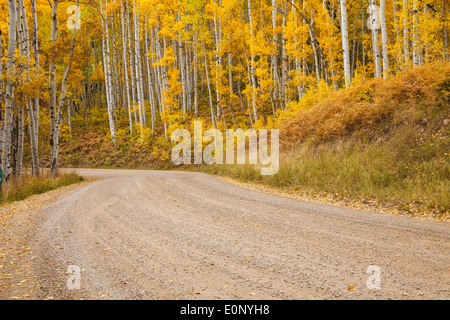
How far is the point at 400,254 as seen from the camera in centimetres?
461

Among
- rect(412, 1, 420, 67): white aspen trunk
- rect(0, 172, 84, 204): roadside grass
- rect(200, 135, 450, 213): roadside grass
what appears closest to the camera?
rect(200, 135, 450, 213): roadside grass

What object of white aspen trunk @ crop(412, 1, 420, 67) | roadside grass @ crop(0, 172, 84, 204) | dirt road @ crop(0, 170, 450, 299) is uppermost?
white aspen trunk @ crop(412, 1, 420, 67)

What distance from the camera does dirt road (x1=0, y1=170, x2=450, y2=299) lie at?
3779mm

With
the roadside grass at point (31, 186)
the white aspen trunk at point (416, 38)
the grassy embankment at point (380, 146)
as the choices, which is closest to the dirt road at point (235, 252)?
the grassy embankment at point (380, 146)

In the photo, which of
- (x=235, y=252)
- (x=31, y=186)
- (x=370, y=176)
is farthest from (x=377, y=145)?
(x=31, y=186)

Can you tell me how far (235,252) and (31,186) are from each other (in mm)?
11699

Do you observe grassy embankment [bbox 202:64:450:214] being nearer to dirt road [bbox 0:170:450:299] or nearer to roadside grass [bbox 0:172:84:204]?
dirt road [bbox 0:170:450:299]

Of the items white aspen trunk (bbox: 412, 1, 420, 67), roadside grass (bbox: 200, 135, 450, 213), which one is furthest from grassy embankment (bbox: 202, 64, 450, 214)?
white aspen trunk (bbox: 412, 1, 420, 67)

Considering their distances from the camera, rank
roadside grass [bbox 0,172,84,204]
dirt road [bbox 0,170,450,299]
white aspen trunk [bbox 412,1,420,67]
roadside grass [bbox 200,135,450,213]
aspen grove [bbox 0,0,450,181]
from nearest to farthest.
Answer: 1. dirt road [bbox 0,170,450,299]
2. roadside grass [bbox 200,135,450,213]
3. roadside grass [bbox 0,172,84,204]
4. aspen grove [bbox 0,0,450,181]
5. white aspen trunk [bbox 412,1,420,67]

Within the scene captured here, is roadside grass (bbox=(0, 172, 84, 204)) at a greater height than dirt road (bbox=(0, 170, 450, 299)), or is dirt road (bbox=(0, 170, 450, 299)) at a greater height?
roadside grass (bbox=(0, 172, 84, 204))

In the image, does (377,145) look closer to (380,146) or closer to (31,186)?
(380,146)

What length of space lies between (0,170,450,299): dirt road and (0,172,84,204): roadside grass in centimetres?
523

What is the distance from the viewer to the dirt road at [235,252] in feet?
12.4
